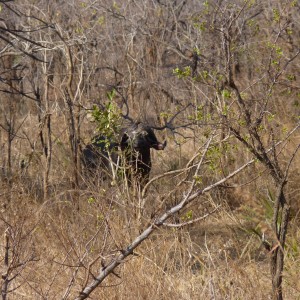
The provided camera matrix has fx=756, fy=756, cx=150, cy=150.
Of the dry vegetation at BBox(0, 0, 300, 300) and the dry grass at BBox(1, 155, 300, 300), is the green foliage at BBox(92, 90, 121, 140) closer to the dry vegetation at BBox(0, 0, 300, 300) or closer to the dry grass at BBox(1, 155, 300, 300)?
the dry vegetation at BBox(0, 0, 300, 300)

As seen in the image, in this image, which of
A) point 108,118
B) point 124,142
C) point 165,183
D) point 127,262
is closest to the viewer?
point 127,262

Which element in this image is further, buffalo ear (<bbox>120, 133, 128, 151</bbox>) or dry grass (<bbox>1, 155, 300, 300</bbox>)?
buffalo ear (<bbox>120, 133, 128, 151</bbox>)

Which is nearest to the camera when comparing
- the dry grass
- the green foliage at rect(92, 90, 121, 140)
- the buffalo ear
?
the dry grass

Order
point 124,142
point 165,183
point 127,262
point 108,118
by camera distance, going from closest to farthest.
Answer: point 127,262 → point 108,118 → point 124,142 → point 165,183

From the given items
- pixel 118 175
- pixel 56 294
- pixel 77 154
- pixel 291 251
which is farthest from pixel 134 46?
pixel 56 294

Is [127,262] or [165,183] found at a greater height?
[165,183]

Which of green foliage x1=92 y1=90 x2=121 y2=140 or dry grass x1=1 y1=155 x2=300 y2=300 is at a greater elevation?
green foliage x1=92 y1=90 x2=121 y2=140

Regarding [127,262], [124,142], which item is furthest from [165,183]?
[127,262]

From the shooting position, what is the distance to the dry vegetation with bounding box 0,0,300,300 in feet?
14.8

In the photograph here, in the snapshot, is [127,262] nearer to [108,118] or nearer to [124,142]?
[108,118]

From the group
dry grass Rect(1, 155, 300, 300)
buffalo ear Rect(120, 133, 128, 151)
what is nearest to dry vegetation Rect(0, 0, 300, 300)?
dry grass Rect(1, 155, 300, 300)

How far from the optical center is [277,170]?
4.55m

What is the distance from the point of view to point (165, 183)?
767cm

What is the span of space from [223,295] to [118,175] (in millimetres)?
2240
